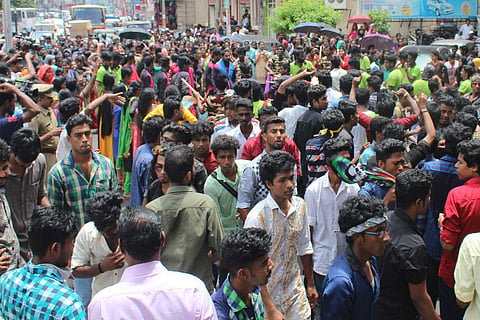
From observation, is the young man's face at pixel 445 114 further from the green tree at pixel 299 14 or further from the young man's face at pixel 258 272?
the green tree at pixel 299 14

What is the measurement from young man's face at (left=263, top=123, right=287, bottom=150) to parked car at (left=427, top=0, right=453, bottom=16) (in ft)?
97.4

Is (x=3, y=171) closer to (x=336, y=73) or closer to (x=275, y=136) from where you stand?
(x=275, y=136)

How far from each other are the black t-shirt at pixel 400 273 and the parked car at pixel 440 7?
3112 cm

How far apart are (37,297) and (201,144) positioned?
2.85 m

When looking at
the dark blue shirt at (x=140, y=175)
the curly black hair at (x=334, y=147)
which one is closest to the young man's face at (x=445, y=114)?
the curly black hair at (x=334, y=147)

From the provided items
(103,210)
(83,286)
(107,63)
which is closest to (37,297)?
(103,210)

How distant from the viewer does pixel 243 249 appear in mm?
2939

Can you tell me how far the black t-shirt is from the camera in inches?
138

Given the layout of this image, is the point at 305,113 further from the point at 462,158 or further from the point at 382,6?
the point at 382,6

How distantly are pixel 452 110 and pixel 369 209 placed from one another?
3.82 meters

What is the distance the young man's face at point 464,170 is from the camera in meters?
4.39

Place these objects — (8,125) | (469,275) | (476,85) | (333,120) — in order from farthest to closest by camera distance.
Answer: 1. (476,85)
2. (8,125)
3. (333,120)
4. (469,275)

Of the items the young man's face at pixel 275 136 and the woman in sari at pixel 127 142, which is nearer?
the young man's face at pixel 275 136

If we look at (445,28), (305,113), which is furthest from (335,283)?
(445,28)
